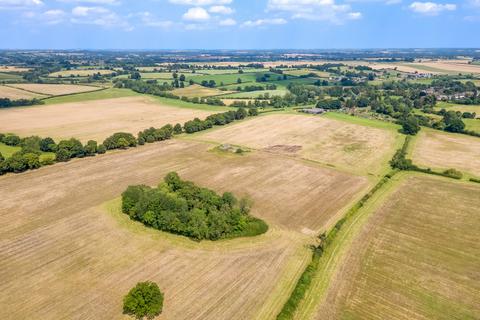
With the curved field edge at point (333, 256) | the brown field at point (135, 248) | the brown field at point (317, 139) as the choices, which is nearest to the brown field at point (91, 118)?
the brown field at point (317, 139)

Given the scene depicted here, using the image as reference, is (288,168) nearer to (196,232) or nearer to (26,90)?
(196,232)

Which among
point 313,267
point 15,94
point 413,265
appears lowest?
point 413,265

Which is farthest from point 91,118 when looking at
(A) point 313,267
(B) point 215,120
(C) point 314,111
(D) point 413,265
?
(D) point 413,265

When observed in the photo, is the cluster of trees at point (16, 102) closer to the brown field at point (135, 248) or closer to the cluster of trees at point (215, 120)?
the cluster of trees at point (215, 120)

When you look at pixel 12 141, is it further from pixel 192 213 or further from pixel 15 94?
pixel 15 94

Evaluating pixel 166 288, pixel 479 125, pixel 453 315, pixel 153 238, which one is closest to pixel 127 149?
pixel 153 238
